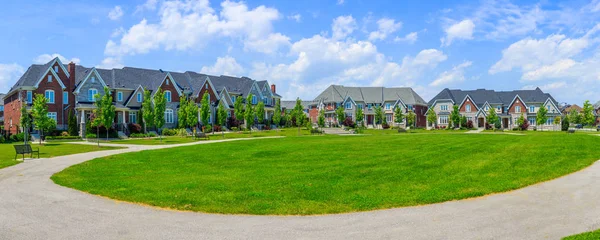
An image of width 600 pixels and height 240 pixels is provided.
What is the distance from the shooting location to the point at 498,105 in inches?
3179

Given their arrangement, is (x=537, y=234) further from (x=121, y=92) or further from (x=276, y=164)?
(x=121, y=92)

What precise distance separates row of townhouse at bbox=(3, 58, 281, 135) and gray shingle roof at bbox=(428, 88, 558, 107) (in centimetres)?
4675

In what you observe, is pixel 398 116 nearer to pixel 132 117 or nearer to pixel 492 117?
A: pixel 492 117

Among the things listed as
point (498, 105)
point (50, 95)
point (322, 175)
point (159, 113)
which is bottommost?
point (322, 175)

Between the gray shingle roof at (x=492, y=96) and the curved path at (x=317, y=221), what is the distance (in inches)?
2979

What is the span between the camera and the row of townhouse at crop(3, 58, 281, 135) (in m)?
49.4

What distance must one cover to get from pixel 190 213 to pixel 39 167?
13284mm

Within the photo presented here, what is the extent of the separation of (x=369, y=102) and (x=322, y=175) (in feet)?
238

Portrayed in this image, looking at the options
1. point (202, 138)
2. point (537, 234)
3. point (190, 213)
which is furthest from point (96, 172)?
point (202, 138)

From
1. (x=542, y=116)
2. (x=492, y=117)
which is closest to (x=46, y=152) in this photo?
(x=492, y=117)

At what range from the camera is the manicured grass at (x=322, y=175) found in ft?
36.7

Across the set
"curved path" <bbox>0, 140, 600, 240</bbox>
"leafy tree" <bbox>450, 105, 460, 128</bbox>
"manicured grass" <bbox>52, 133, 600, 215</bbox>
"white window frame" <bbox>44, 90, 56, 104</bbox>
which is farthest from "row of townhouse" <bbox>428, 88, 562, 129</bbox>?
"curved path" <bbox>0, 140, 600, 240</bbox>

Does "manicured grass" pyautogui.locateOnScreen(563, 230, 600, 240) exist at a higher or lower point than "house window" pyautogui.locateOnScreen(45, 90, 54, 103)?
lower

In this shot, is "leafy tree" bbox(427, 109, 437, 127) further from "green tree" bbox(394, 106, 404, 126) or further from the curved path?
the curved path
